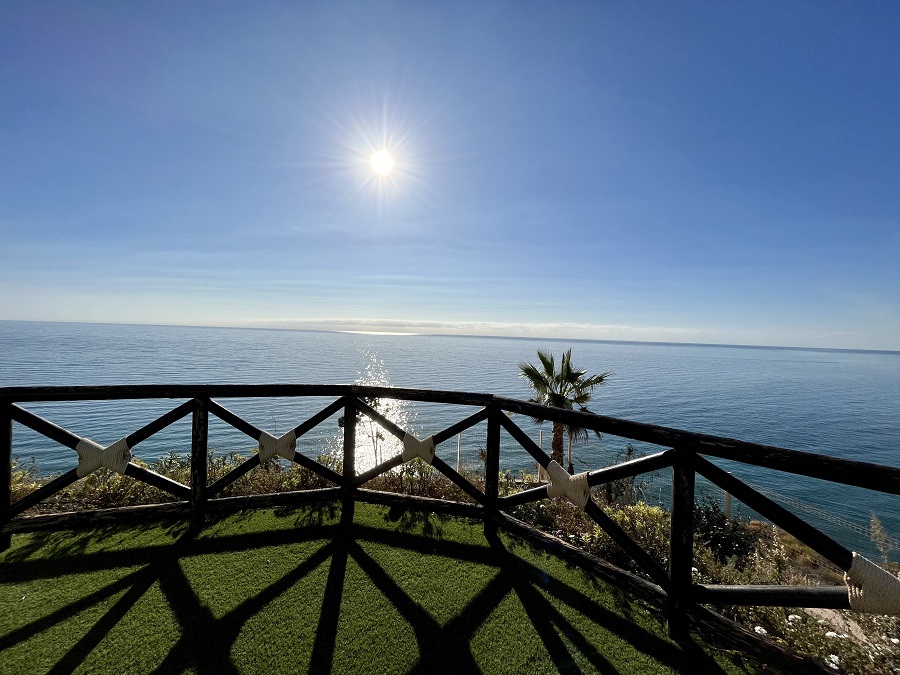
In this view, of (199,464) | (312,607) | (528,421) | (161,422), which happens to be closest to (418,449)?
(312,607)

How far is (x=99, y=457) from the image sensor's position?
3771 millimetres

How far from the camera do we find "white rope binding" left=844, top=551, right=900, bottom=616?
2123 mm

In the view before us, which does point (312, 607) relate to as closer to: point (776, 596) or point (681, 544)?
point (681, 544)

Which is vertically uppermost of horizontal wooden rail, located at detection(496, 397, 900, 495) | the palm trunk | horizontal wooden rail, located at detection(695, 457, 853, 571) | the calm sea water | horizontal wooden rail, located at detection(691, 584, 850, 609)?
horizontal wooden rail, located at detection(496, 397, 900, 495)

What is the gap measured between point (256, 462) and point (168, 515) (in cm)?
100

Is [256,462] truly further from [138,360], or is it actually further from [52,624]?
[138,360]

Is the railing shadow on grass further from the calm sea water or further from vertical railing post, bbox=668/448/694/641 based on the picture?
the calm sea water

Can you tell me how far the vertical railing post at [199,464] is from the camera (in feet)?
13.6

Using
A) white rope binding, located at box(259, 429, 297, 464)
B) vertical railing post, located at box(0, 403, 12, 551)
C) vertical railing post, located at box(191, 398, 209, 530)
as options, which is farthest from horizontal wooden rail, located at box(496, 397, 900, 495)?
vertical railing post, located at box(0, 403, 12, 551)

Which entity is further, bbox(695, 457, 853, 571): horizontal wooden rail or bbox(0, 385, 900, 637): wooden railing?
bbox(0, 385, 900, 637): wooden railing

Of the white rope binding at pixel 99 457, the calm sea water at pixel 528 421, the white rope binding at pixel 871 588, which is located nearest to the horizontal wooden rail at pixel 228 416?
the white rope binding at pixel 99 457

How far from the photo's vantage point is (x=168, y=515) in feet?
13.8

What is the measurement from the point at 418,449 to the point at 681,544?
255 centimetres

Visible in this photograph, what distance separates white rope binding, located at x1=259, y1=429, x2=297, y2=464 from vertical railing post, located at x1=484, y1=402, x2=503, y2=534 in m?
2.17
